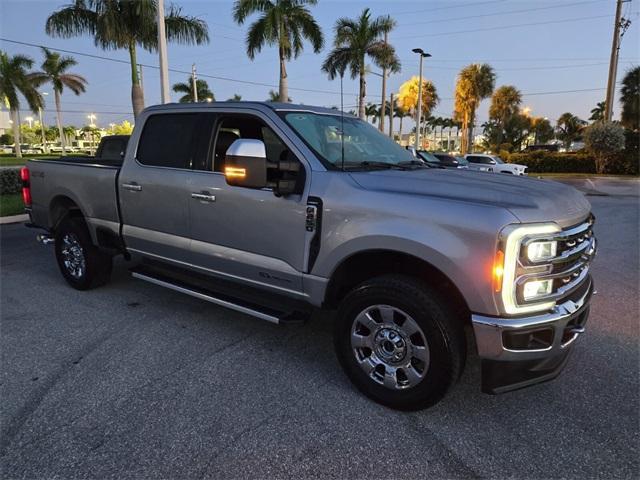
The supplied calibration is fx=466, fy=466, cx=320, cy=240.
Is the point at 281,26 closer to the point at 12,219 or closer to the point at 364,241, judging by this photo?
the point at 12,219

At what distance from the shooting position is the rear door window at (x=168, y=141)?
13.7ft

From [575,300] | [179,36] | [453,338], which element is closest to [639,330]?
[575,300]

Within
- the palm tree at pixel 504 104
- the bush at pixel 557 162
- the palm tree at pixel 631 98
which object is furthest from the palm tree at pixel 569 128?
the bush at pixel 557 162

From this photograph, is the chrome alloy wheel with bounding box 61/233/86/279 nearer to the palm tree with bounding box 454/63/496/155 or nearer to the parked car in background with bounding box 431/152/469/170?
the parked car in background with bounding box 431/152/469/170

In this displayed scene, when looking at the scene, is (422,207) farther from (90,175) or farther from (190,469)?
(90,175)

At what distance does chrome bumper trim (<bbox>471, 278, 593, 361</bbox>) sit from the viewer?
251 centimetres

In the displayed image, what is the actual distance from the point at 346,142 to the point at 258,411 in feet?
7.01

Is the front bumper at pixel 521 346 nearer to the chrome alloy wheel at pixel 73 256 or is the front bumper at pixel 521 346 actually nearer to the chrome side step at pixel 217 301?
the chrome side step at pixel 217 301

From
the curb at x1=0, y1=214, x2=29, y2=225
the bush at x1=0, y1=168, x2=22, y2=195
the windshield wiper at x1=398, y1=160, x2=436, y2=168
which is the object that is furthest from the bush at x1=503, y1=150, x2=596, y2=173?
the curb at x1=0, y1=214, x2=29, y2=225

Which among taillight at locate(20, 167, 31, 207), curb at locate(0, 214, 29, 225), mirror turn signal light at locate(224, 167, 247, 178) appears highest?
mirror turn signal light at locate(224, 167, 247, 178)

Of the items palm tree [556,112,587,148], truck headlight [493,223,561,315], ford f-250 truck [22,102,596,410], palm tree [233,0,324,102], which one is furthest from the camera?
palm tree [556,112,587,148]

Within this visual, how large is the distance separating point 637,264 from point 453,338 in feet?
18.4

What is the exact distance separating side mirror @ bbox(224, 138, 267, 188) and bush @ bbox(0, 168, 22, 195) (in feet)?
41.5

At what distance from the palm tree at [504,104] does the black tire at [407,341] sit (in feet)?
206
